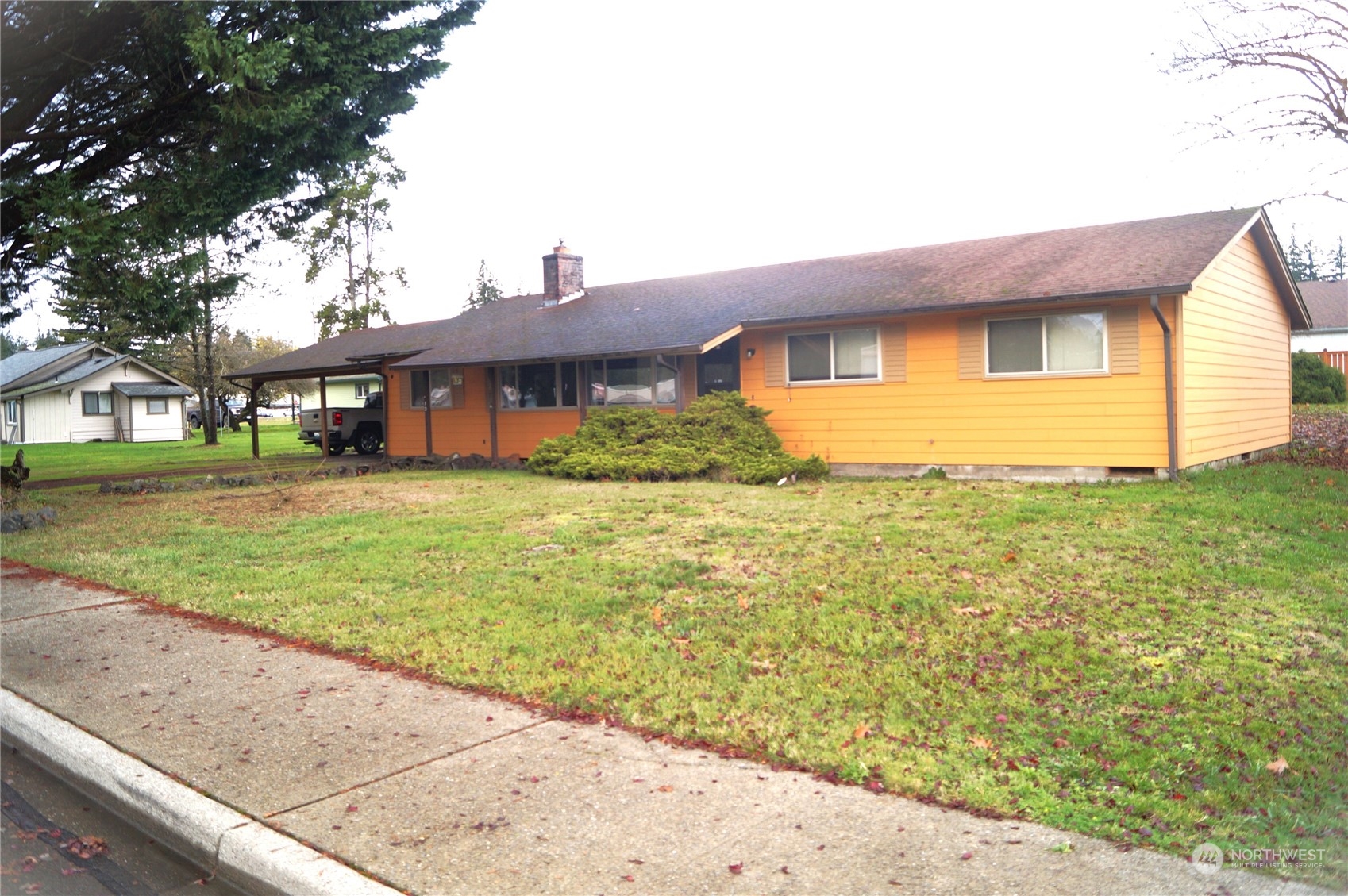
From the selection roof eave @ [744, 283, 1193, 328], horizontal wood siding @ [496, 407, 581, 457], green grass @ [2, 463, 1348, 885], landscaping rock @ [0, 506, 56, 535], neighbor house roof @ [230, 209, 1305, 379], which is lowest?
green grass @ [2, 463, 1348, 885]

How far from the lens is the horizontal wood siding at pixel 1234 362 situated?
47.9 ft

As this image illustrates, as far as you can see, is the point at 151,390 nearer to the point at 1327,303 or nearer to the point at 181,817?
the point at 181,817

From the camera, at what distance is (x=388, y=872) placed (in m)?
3.55

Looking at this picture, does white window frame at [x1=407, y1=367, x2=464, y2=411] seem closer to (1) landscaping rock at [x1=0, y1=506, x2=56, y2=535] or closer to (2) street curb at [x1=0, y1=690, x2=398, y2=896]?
(1) landscaping rock at [x1=0, y1=506, x2=56, y2=535]

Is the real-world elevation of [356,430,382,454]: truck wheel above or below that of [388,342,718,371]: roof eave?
below

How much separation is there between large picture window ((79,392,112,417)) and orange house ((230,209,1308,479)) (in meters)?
33.9

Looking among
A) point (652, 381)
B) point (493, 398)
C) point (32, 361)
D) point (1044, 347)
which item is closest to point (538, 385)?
point (493, 398)

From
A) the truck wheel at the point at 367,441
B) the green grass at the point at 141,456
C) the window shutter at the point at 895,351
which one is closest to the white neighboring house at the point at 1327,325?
the window shutter at the point at 895,351

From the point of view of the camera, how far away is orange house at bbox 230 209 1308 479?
47.3 feet

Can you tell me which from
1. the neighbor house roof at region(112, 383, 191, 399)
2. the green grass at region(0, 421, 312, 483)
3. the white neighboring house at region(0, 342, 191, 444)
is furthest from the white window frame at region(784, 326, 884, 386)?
the neighbor house roof at region(112, 383, 191, 399)

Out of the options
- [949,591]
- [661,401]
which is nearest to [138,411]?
[661,401]

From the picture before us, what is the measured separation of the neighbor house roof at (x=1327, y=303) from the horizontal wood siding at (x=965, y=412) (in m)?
32.9

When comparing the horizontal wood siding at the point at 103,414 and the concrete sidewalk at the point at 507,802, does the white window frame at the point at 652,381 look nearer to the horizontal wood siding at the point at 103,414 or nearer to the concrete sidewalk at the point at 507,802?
the concrete sidewalk at the point at 507,802

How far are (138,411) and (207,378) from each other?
10.8 metres
